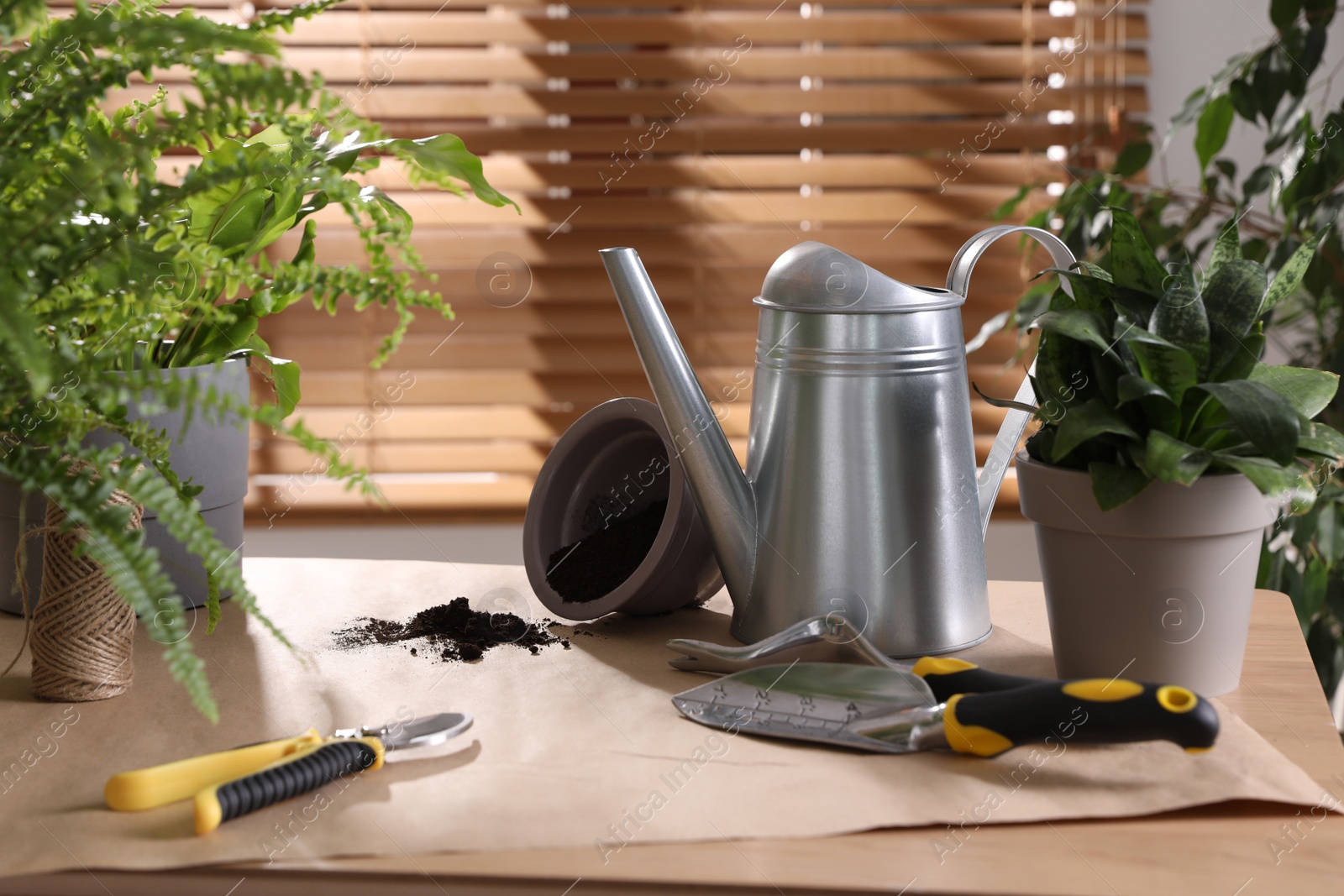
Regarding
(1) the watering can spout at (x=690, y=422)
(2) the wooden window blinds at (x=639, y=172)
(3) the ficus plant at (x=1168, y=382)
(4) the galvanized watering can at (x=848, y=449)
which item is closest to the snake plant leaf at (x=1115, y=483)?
(3) the ficus plant at (x=1168, y=382)

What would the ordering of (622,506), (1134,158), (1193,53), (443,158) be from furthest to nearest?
1. (1193,53)
2. (1134,158)
3. (622,506)
4. (443,158)

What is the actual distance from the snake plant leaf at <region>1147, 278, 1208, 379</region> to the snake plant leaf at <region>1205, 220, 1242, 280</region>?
52 millimetres

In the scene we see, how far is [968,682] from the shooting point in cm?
57

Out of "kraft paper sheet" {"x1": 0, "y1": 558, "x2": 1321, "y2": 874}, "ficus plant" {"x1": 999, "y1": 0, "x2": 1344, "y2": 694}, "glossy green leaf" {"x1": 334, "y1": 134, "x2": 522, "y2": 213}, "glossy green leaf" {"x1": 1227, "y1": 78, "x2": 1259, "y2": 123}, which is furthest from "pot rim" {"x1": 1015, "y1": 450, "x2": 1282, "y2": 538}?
"glossy green leaf" {"x1": 1227, "y1": 78, "x2": 1259, "y2": 123}

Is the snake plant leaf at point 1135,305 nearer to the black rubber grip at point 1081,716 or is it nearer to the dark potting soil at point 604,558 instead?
the black rubber grip at point 1081,716

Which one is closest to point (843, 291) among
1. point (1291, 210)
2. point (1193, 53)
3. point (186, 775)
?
point (186, 775)

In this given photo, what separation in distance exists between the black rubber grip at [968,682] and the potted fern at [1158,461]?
0.07 m

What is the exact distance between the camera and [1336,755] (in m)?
0.53

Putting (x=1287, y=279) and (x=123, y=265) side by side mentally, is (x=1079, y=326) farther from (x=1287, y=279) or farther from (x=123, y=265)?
(x=123, y=265)

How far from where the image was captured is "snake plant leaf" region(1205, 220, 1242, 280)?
0.62 metres

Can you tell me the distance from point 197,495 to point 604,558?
0.90ft

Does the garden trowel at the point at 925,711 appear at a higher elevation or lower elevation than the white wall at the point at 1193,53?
lower

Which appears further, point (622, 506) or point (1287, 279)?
point (622, 506)

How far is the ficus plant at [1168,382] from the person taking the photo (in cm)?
54
